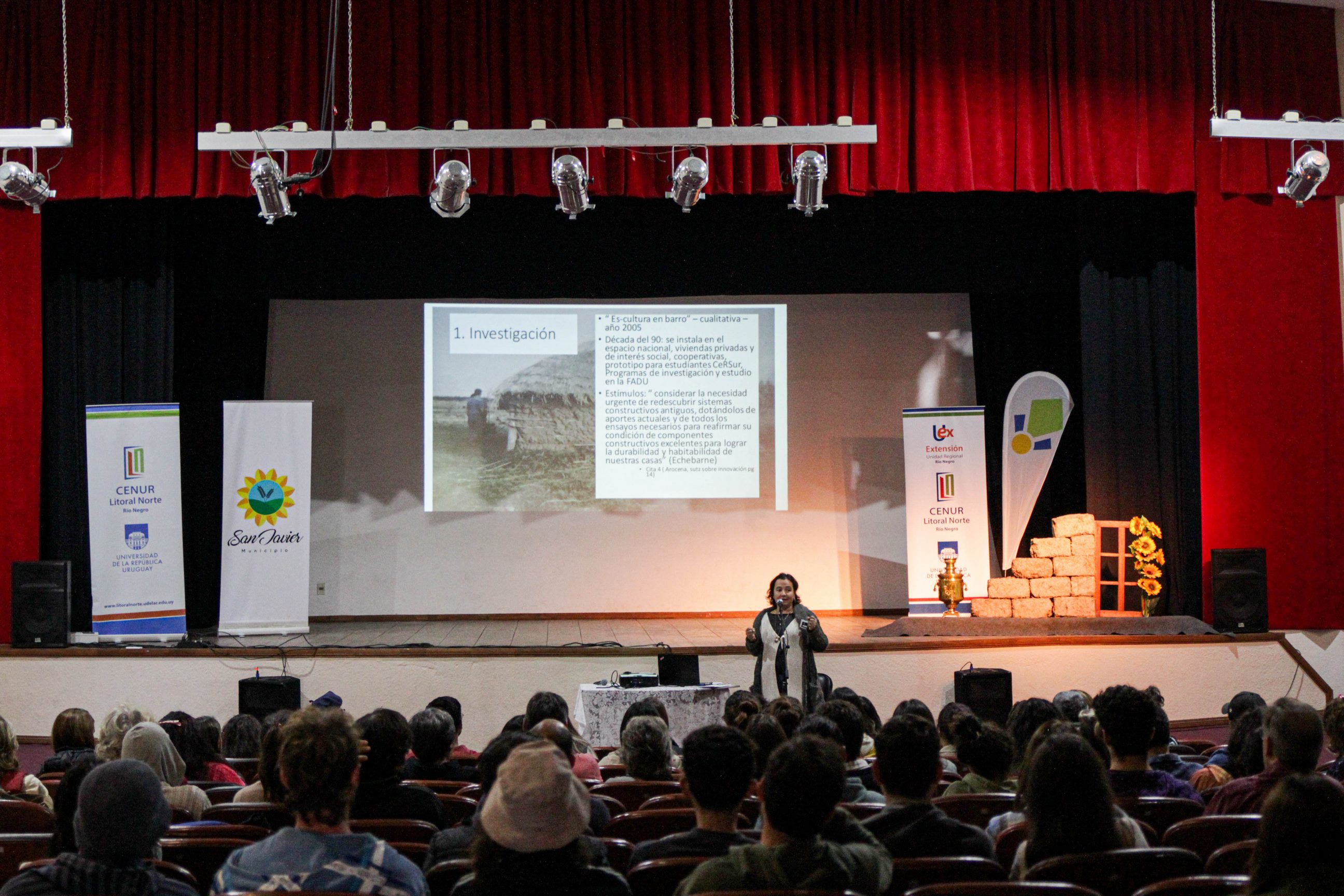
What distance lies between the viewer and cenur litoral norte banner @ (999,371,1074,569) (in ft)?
31.5

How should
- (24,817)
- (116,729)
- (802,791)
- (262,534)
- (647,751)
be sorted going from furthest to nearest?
(262,534)
(116,729)
(647,751)
(24,817)
(802,791)

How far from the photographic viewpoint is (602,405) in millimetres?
9812

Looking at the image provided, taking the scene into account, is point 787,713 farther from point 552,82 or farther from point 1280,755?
point 552,82

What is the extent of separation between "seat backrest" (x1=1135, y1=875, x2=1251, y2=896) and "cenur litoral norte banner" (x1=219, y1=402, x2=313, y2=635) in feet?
24.7

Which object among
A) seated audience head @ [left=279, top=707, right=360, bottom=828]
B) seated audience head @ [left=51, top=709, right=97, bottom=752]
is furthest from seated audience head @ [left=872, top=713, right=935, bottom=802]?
seated audience head @ [left=51, top=709, right=97, bottom=752]

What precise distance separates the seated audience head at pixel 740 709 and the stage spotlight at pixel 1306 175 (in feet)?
17.1

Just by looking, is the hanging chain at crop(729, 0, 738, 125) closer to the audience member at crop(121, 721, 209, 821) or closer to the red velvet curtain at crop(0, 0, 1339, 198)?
the red velvet curtain at crop(0, 0, 1339, 198)

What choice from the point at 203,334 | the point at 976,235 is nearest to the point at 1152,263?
the point at 976,235

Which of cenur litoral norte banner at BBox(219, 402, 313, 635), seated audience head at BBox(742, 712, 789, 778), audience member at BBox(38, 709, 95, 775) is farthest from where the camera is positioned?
cenur litoral norte banner at BBox(219, 402, 313, 635)

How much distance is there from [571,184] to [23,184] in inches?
124

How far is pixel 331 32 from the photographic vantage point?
8.03 metres

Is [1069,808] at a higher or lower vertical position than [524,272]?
lower

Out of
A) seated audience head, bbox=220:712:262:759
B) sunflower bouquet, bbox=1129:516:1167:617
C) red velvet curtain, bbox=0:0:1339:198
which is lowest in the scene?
seated audience head, bbox=220:712:262:759

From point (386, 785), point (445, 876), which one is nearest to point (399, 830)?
point (386, 785)
